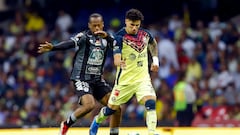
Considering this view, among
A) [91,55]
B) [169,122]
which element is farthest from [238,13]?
[91,55]

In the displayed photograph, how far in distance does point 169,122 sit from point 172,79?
2.44m

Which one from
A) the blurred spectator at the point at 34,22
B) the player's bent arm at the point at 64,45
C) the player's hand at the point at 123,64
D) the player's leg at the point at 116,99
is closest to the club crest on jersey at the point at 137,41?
the player's hand at the point at 123,64

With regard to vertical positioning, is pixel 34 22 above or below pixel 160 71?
above

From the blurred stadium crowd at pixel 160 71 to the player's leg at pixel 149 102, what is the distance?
25.6 ft

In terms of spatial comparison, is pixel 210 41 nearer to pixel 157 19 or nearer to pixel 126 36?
pixel 157 19

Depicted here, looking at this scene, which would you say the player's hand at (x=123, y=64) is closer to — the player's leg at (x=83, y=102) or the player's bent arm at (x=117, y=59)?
the player's bent arm at (x=117, y=59)

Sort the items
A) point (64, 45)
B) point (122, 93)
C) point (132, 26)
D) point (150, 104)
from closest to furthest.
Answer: point (150, 104), point (132, 26), point (122, 93), point (64, 45)

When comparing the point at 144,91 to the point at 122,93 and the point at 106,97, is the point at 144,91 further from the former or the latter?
the point at 106,97

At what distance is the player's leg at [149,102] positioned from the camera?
1414cm

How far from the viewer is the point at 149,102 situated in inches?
562

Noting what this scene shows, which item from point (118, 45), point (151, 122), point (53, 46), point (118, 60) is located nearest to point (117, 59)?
point (118, 60)

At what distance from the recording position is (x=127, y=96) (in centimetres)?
1463

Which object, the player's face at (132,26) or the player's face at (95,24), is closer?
the player's face at (132,26)

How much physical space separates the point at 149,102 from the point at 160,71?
9.76 meters
